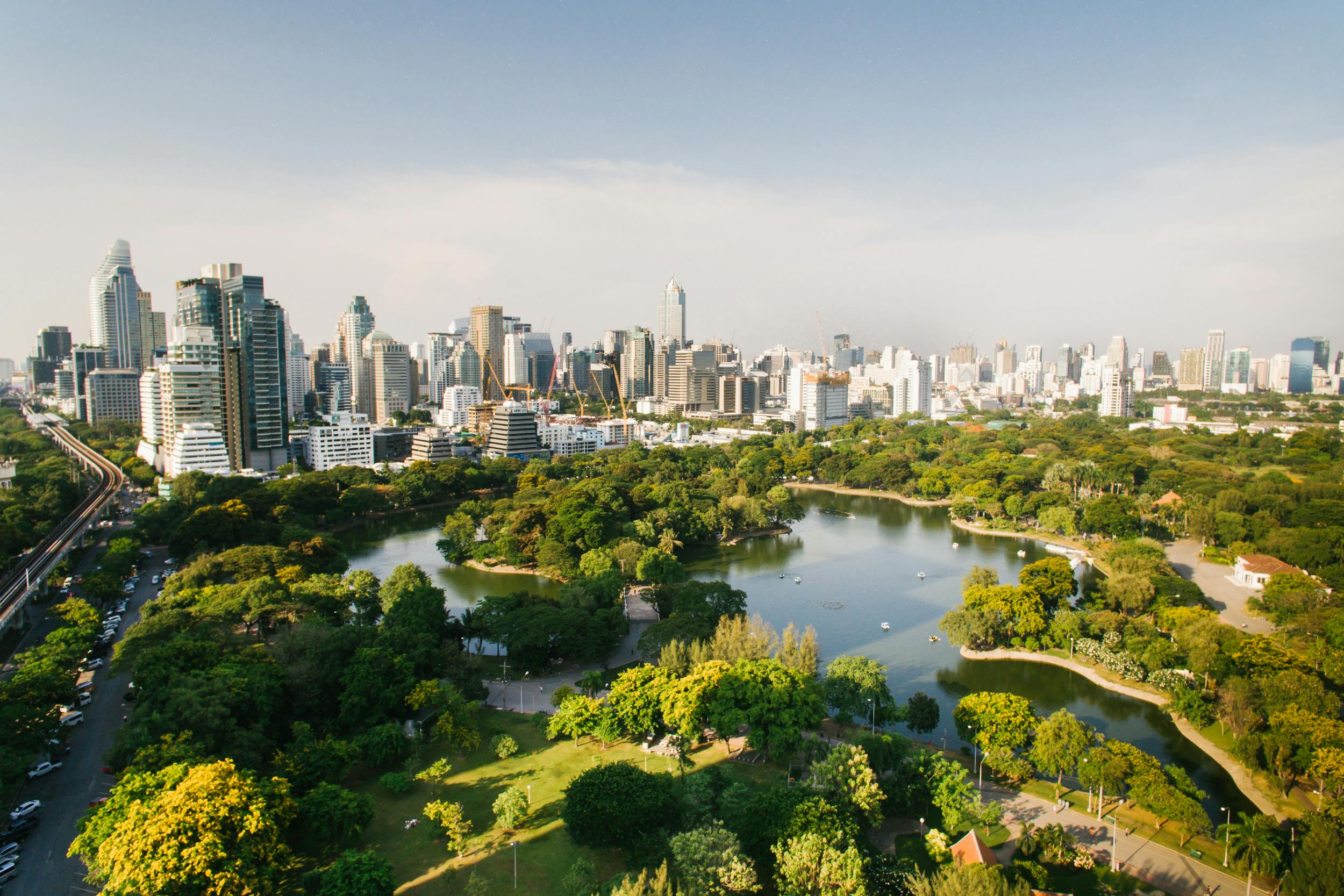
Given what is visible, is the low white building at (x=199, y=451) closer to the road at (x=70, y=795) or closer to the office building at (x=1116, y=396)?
the road at (x=70, y=795)

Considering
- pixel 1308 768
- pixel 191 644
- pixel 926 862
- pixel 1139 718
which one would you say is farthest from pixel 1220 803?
pixel 191 644

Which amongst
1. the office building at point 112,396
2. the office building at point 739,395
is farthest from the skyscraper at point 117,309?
the office building at point 739,395


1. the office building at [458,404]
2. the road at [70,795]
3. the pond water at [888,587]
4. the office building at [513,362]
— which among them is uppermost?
the office building at [513,362]

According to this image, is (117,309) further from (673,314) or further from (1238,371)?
(1238,371)

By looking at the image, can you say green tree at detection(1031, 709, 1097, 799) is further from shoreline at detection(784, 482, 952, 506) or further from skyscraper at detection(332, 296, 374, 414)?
skyscraper at detection(332, 296, 374, 414)

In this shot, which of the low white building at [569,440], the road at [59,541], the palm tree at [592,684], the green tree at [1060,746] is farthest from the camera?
the low white building at [569,440]

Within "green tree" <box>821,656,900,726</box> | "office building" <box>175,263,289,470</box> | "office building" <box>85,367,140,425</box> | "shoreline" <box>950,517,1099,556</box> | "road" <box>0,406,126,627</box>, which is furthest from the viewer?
"office building" <box>85,367,140,425</box>

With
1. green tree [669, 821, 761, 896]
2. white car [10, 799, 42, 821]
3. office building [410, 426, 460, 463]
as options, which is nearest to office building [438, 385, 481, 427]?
office building [410, 426, 460, 463]

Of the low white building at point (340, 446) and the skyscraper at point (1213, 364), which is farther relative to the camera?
the skyscraper at point (1213, 364)
